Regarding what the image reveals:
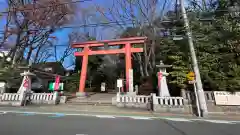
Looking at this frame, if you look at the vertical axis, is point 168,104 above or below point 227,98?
below

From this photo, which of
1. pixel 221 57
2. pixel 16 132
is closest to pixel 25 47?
pixel 16 132

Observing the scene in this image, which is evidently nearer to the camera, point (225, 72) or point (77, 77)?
point (225, 72)

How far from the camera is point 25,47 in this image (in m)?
20.5

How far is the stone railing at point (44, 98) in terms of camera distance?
12078mm

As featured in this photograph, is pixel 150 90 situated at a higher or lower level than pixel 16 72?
lower

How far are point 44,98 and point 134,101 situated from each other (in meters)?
6.84

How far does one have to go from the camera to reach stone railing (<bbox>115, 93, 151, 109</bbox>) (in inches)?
431

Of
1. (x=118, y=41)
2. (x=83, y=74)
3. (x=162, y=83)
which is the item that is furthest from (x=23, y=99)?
(x=162, y=83)

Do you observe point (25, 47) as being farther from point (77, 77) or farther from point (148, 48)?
point (148, 48)

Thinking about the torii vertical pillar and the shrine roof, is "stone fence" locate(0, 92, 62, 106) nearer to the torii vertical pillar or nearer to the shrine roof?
the torii vertical pillar

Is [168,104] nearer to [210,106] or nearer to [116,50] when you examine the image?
[210,106]

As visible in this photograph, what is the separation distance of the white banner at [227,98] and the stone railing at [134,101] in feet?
13.6

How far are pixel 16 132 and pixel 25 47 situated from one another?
743 inches

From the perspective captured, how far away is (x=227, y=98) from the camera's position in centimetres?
966
